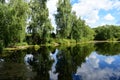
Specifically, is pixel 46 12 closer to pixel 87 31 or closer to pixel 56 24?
pixel 56 24

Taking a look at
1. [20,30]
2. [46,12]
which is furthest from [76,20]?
[20,30]

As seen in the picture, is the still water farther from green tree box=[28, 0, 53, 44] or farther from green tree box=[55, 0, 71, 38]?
green tree box=[55, 0, 71, 38]

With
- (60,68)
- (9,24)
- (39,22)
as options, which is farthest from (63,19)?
(60,68)

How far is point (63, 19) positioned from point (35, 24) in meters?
18.3

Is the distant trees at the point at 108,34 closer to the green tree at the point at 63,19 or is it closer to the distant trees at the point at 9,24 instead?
the green tree at the point at 63,19

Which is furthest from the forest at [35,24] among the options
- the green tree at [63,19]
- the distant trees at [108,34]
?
the distant trees at [108,34]

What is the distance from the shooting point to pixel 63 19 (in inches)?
3740

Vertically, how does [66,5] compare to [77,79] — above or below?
above

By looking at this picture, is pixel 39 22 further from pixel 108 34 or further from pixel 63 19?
pixel 108 34

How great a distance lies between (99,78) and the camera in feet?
71.8

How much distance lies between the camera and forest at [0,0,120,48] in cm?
5439

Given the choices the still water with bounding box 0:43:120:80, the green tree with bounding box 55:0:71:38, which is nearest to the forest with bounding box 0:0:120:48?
the green tree with bounding box 55:0:71:38

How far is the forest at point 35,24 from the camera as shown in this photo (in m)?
54.4

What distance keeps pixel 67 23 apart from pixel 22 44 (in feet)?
96.5
